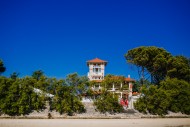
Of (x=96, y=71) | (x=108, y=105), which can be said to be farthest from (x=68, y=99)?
(x=96, y=71)

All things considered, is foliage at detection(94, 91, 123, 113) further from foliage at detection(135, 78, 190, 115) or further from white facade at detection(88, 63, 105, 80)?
white facade at detection(88, 63, 105, 80)

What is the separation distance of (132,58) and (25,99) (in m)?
23.3

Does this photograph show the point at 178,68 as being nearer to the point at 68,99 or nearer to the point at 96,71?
the point at 68,99

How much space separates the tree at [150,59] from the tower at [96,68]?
15.7m

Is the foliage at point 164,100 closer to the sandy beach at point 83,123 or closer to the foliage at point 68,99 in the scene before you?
the foliage at point 68,99

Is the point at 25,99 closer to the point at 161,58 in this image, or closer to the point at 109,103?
the point at 109,103

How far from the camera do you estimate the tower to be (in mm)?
60941

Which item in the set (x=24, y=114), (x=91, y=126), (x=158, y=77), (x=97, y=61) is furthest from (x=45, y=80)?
(x=97, y=61)

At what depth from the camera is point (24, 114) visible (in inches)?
1119

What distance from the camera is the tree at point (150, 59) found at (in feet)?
141

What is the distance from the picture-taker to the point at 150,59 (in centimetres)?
4406

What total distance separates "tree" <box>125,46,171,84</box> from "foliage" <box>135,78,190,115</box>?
9555 mm

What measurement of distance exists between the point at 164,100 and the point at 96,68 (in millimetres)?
31675

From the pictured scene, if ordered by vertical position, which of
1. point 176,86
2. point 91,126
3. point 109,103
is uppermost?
point 176,86
